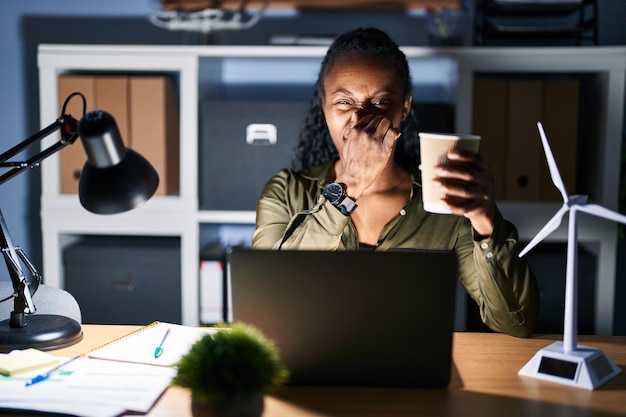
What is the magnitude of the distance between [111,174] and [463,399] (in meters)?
0.63

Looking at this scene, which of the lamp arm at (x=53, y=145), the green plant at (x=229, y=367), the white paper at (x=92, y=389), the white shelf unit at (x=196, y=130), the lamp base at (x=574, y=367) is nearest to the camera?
the green plant at (x=229, y=367)

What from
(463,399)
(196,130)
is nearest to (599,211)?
(463,399)

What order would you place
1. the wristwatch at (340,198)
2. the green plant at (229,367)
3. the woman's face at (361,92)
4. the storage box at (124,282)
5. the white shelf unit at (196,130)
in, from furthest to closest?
the storage box at (124,282), the white shelf unit at (196,130), the woman's face at (361,92), the wristwatch at (340,198), the green plant at (229,367)

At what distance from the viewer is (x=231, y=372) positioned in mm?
820

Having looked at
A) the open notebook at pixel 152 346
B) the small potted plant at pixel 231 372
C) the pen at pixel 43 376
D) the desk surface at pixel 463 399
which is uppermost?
the small potted plant at pixel 231 372

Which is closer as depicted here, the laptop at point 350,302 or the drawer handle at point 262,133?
the laptop at point 350,302

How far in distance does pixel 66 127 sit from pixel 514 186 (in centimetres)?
149

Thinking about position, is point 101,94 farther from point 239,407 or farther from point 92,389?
point 239,407

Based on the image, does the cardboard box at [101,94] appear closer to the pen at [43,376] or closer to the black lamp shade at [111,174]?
the black lamp shade at [111,174]

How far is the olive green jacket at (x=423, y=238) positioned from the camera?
1.31m

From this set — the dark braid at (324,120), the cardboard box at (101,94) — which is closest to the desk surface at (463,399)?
the dark braid at (324,120)

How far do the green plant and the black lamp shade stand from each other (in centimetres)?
36

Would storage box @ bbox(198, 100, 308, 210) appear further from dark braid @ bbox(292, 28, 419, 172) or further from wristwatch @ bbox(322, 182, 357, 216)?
wristwatch @ bbox(322, 182, 357, 216)

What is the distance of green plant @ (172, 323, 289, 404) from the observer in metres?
0.81
